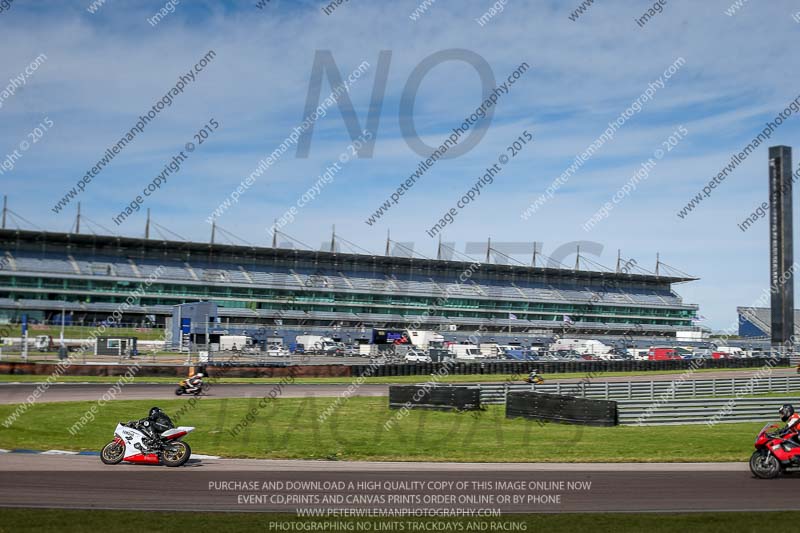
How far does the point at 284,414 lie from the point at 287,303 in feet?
212

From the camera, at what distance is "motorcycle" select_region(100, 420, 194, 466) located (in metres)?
15.4

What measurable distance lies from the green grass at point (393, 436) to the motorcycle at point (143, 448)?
2.06m

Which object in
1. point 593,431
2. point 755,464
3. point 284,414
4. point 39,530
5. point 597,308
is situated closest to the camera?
point 39,530

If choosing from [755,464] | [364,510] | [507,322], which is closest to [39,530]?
[364,510]

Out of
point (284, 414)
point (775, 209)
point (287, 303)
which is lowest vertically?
point (284, 414)

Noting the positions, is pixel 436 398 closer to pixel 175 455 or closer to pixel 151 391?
pixel 175 455

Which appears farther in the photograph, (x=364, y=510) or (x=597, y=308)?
(x=597, y=308)

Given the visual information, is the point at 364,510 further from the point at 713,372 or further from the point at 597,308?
the point at 597,308

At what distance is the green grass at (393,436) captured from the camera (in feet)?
58.2

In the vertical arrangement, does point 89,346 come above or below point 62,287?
below

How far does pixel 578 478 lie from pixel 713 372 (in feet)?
146

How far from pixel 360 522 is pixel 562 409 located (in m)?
14.8

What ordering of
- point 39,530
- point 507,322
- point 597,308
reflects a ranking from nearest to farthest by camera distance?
point 39,530, point 507,322, point 597,308

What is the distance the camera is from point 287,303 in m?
89.1
